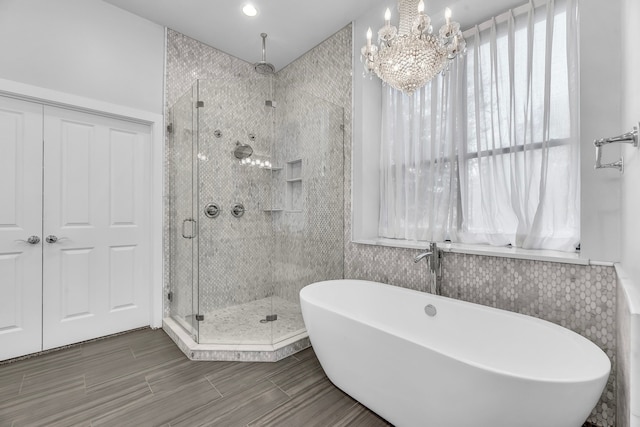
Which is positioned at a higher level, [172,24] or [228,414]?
[172,24]

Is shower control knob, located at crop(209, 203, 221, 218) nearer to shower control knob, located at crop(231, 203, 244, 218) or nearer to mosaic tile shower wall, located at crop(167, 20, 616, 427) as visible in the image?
shower control knob, located at crop(231, 203, 244, 218)

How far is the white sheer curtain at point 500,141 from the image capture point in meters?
1.82

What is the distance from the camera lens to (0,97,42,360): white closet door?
214 cm

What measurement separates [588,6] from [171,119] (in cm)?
319

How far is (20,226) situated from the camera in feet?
7.24

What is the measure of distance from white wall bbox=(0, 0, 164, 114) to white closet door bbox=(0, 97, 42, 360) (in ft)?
1.03

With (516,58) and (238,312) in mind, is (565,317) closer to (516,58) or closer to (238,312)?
(516,58)

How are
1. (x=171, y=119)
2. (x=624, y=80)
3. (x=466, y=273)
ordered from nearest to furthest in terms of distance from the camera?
(x=624, y=80), (x=466, y=273), (x=171, y=119)

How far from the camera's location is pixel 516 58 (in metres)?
2.01

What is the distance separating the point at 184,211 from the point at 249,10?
189 centimetres

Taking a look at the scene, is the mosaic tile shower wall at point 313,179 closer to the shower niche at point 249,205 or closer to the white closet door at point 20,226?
the shower niche at point 249,205

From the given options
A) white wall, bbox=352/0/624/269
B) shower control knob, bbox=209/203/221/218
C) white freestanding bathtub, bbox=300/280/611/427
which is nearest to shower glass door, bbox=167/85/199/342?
shower control knob, bbox=209/203/221/218

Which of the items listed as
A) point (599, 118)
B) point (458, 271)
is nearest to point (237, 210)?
point (458, 271)

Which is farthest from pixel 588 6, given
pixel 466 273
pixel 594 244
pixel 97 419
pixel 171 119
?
pixel 97 419
